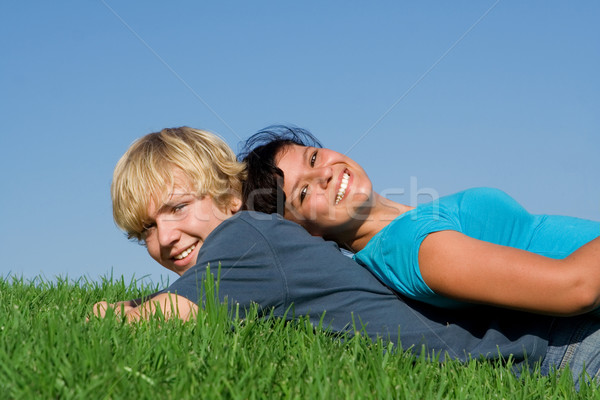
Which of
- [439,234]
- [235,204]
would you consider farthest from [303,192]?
[439,234]

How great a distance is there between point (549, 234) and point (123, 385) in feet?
7.48

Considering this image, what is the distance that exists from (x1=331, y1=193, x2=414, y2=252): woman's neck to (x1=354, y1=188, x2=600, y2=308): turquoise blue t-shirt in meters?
0.32

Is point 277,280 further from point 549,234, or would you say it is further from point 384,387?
point 549,234

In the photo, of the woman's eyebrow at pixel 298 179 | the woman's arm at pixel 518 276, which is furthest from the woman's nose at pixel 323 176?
the woman's arm at pixel 518 276

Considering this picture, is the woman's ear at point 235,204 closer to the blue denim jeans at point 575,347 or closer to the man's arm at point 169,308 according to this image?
the man's arm at point 169,308

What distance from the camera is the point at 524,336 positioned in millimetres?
2844

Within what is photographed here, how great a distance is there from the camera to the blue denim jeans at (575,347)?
278 cm

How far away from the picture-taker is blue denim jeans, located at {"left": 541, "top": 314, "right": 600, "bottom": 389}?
278 centimetres

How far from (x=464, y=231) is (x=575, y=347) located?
764mm

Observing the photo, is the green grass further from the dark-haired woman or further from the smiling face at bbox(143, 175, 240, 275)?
the smiling face at bbox(143, 175, 240, 275)

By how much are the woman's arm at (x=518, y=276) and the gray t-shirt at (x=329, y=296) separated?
0.34 m

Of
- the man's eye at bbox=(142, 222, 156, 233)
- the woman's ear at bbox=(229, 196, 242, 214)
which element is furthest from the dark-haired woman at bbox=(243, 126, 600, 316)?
the man's eye at bbox=(142, 222, 156, 233)

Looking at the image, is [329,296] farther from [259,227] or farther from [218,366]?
[218,366]

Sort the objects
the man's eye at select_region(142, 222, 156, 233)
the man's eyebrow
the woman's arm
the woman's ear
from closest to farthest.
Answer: the woman's arm → the man's eyebrow → the man's eye at select_region(142, 222, 156, 233) → the woman's ear
